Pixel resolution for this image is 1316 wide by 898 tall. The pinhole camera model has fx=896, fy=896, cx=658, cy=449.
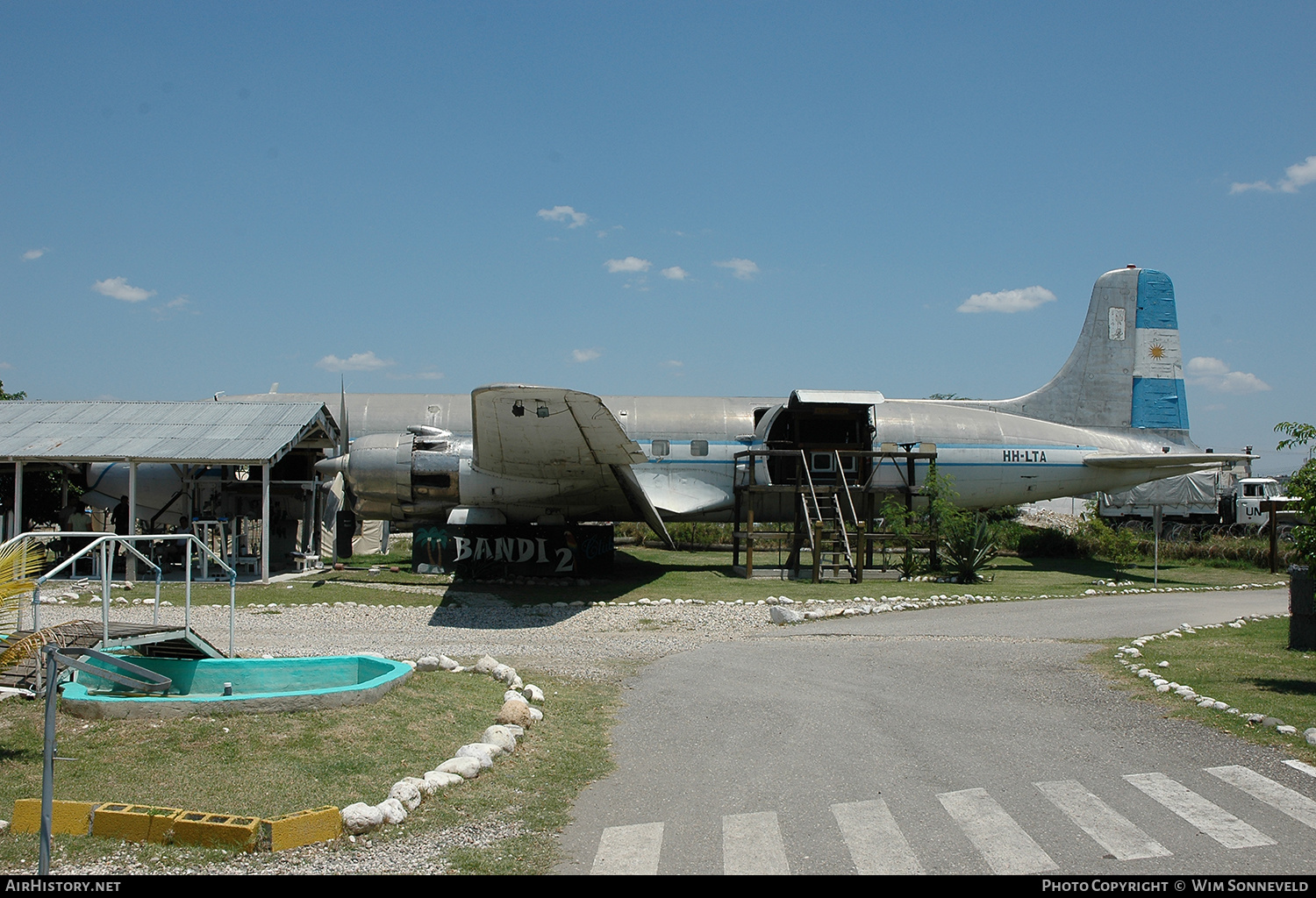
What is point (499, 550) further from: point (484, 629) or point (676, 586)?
point (484, 629)

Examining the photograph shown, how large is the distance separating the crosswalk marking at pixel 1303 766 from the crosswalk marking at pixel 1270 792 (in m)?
0.32

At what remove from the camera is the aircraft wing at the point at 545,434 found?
14.2 m

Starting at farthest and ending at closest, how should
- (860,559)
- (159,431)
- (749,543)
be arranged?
(159,431), (749,543), (860,559)

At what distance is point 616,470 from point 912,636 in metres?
6.72

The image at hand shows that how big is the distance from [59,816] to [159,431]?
58.7ft

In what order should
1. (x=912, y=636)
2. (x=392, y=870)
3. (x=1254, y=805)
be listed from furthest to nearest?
(x=912, y=636) → (x=1254, y=805) → (x=392, y=870)

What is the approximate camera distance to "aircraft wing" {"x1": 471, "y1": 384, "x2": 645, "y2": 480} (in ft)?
46.7

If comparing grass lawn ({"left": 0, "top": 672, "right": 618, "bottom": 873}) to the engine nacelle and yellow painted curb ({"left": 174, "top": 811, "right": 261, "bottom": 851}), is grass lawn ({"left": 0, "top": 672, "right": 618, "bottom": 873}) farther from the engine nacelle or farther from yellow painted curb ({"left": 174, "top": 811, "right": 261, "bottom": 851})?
the engine nacelle

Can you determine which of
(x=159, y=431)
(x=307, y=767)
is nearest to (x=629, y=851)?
(x=307, y=767)

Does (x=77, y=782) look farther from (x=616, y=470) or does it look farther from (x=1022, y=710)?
(x=616, y=470)

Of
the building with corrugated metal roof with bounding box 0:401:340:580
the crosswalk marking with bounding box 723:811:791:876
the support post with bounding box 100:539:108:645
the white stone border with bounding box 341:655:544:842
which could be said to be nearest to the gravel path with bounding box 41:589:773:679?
the white stone border with bounding box 341:655:544:842

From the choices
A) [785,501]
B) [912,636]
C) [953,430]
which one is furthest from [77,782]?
[953,430]

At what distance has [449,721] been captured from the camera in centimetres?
746

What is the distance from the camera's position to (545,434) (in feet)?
52.5
